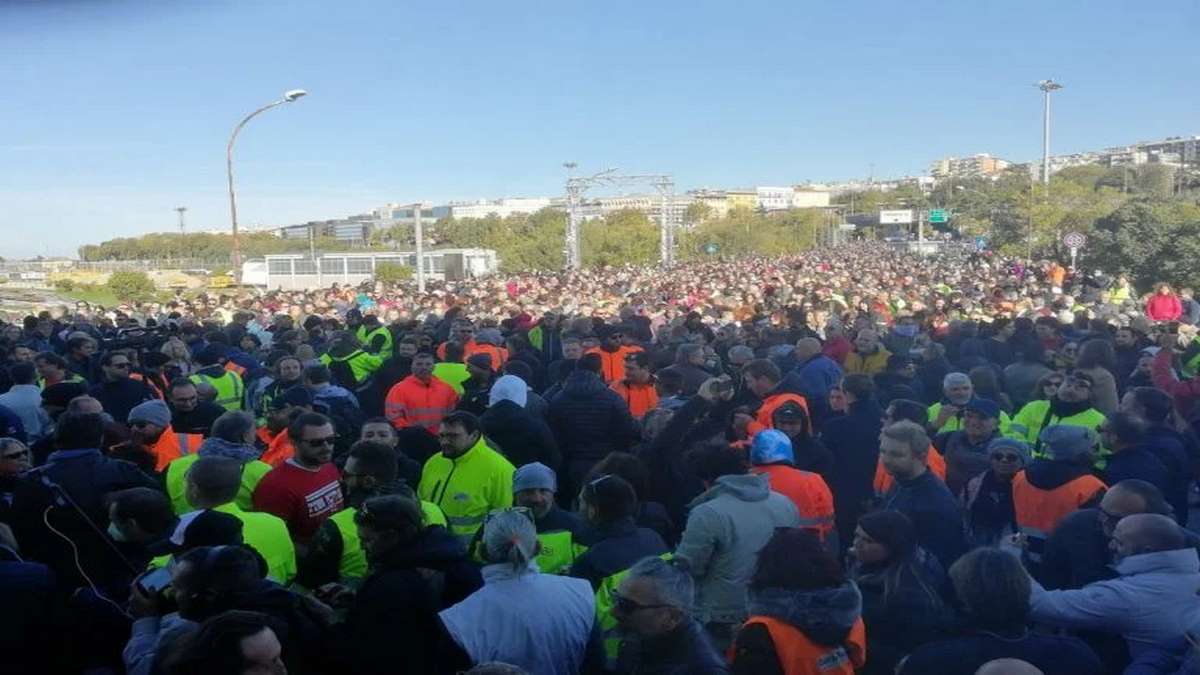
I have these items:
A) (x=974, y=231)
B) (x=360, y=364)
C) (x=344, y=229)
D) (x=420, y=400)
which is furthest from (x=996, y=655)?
(x=344, y=229)

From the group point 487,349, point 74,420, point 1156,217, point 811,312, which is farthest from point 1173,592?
point 1156,217

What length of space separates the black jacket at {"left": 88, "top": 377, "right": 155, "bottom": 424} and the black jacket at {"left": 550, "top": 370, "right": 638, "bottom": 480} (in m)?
3.23

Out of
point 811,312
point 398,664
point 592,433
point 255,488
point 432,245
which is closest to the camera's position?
point 398,664

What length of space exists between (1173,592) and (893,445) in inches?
48.7

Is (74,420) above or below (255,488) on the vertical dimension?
above

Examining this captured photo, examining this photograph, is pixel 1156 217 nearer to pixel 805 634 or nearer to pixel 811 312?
pixel 811 312

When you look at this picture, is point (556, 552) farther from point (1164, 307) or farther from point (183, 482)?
point (1164, 307)

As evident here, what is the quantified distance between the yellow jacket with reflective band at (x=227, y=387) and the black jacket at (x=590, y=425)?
9.42 feet

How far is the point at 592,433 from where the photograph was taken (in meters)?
6.29

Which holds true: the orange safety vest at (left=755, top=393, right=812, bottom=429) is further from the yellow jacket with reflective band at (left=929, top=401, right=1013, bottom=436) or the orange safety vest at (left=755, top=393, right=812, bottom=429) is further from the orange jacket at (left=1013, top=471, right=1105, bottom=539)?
the orange jacket at (left=1013, top=471, right=1105, bottom=539)

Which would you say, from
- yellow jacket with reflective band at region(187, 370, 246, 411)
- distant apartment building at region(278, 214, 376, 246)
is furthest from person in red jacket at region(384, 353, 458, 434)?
distant apartment building at region(278, 214, 376, 246)

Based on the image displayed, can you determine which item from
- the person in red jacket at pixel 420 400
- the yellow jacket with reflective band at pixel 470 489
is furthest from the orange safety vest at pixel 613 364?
the yellow jacket with reflective band at pixel 470 489

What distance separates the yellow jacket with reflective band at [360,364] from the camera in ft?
30.0

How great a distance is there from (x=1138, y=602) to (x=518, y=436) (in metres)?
3.29
